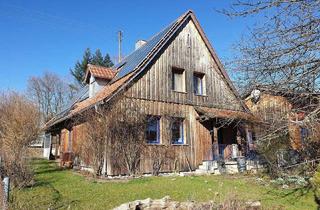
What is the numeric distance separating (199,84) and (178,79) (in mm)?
1799

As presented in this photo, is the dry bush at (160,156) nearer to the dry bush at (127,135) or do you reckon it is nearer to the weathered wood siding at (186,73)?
the dry bush at (127,135)

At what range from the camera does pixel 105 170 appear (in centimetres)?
1440

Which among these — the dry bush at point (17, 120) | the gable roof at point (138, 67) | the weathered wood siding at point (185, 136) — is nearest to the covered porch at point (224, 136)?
the weathered wood siding at point (185, 136)

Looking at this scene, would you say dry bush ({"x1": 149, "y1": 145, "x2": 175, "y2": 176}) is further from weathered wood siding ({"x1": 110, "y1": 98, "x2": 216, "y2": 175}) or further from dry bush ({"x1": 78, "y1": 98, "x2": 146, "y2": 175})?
dry bush ({"x1": 78, "y1": 98, "x2": 146, "y2": 175})

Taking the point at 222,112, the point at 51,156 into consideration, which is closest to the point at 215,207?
the point at 222,112

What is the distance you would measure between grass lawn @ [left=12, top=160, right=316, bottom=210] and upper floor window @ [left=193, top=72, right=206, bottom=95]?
8096 millimetres

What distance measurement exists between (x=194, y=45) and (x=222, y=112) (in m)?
4.80

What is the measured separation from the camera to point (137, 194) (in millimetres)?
9445

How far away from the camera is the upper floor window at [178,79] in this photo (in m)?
18.2

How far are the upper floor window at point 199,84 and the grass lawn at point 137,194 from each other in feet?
26.6

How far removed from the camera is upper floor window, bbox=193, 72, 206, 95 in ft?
63.0

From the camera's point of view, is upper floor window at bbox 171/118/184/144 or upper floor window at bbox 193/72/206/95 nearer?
upper floor window at bbox 171/118/184/144

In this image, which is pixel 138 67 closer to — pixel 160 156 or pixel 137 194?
pixel 160 156

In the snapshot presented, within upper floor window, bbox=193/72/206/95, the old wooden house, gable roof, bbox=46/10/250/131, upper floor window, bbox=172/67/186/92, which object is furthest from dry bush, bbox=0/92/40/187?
upper floor window, bbox=193/72/206/95
